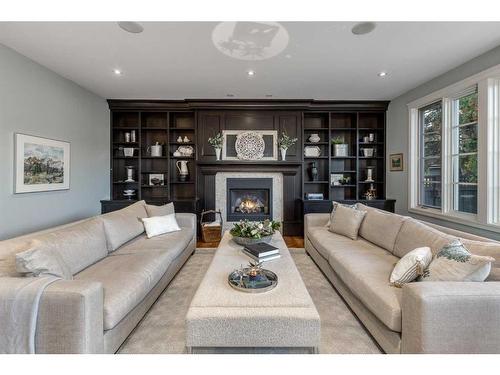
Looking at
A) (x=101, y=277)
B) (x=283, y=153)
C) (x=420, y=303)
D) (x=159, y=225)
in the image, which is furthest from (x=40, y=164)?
(x=420, y=303)

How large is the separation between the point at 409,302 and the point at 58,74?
186 inches

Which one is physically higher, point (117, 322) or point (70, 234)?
point (70, 234)

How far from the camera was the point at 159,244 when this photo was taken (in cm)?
267

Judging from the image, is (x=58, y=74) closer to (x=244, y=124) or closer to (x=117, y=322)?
(x=244, y=124)

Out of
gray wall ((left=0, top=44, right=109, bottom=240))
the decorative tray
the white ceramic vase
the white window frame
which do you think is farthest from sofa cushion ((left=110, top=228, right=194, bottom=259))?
the white window frame

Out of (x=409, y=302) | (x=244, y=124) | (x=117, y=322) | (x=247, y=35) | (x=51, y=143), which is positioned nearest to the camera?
(x=409, y=302)

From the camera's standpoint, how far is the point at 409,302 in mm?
1332

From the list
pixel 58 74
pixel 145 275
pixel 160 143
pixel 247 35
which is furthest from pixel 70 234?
pixel 160 143

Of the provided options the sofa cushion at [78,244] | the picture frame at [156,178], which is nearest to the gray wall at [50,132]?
the picture frame at [156,178]

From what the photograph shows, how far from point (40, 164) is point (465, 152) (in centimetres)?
559

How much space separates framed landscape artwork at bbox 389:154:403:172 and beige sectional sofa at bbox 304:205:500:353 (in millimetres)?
2517

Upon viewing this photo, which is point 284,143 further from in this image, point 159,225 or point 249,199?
point 159,225

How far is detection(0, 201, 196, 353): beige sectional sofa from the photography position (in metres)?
1.23

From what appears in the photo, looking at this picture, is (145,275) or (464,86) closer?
(145,275)
